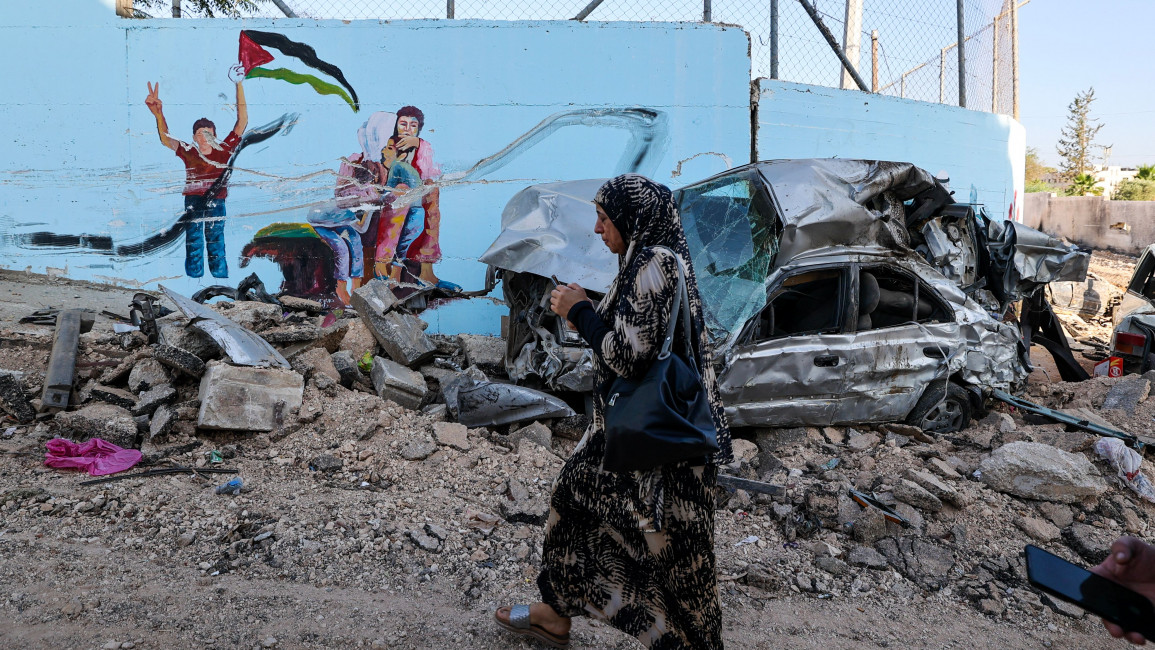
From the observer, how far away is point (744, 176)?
18.3 ft

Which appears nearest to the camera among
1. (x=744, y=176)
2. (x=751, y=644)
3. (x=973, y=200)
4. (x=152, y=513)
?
(x=751, y=644)

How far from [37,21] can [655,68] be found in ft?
22.8

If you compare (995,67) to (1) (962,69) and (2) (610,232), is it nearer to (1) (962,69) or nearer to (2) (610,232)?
(1) (962,69)

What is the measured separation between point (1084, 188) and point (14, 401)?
102 ft

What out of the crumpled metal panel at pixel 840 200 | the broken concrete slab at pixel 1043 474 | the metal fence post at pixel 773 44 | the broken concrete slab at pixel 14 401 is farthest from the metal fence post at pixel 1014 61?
the broken concrete slab at pixel 14 401

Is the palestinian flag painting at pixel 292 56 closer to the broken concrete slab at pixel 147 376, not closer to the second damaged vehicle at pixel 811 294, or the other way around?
the second damaged vehicle at pixel 811 294

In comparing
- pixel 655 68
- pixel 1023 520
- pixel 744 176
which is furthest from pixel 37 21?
pixel 1023 520

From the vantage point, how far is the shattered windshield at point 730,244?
4.85m

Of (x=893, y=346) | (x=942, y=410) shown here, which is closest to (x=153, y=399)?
(x=893, y=346)

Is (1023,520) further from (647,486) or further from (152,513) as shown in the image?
(152,513)

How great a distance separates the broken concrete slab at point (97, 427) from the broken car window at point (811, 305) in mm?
4021

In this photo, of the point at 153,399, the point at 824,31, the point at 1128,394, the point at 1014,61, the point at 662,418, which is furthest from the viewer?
the point at 1014,61

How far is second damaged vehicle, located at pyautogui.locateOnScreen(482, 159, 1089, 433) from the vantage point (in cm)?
491

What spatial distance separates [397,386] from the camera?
5.35m
